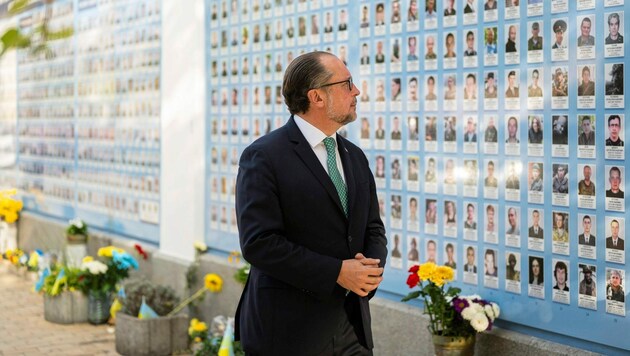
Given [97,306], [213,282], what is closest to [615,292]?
[213,282]

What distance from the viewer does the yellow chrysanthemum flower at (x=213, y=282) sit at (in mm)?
8023

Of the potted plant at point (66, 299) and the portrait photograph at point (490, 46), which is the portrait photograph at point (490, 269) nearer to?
the portrait photograph at point (490, 46)

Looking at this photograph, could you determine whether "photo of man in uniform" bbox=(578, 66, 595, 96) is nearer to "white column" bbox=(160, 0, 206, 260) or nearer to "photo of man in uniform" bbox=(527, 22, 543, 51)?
"photo of man in uniform" bbox=(527, 22, 543, 51)

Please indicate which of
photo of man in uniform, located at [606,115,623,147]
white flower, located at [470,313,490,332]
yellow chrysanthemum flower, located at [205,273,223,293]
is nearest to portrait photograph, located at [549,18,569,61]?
photo of man in uniform, located at [606,115,623,147]

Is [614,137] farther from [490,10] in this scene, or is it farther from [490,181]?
[490,10]

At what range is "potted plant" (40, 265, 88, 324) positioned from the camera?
9.26 metres

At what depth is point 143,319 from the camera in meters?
7.88

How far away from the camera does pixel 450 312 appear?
553cm

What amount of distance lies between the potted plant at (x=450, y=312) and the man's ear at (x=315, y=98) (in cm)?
210

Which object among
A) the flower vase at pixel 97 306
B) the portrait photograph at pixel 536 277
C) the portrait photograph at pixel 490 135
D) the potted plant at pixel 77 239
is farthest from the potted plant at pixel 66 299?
the portrait photograph at pixel 536 277

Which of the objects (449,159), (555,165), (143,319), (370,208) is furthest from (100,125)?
(370,208)

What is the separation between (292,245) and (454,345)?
220cm

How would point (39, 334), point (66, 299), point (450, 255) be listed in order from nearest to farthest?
point (450, 255)
point (39, 334)
point (66, 299)

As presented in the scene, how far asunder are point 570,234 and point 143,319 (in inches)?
156
